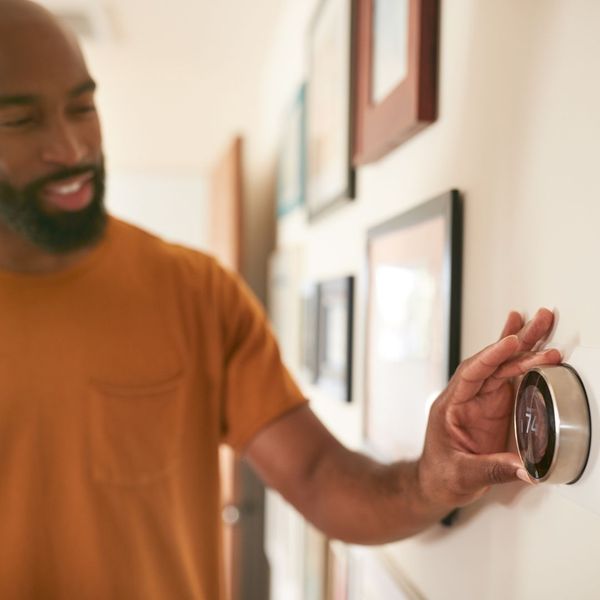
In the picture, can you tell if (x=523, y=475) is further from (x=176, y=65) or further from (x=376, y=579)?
(x=176, y=65)

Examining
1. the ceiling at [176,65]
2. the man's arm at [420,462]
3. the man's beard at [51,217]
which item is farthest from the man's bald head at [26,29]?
the ceiling at [176,65]

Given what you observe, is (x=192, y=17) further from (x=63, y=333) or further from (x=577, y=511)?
(x=577, y=511)

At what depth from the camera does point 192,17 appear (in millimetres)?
1718

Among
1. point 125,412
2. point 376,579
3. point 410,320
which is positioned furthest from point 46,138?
point 376,579

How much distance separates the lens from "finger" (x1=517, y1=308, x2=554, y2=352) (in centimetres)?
45

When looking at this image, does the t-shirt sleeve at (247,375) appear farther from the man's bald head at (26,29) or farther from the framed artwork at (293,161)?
the framed artwork at (293,161)

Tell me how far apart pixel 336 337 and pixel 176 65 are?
130 cm

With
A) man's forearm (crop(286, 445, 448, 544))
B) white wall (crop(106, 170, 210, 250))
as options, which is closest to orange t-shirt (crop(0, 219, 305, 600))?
man's forearm (crop(286, 445, 448, 544))

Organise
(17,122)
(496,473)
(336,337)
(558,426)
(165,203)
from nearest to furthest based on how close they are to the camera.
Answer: (558,426) < (496,473) < (17,122) < (336,337) < (165,203)

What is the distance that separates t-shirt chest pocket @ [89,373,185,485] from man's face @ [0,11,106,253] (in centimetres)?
20

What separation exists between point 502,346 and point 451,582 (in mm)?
307

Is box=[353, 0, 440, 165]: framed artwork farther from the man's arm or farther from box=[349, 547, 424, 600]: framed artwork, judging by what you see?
box=[349, 547, 424, 600]: framed artwork

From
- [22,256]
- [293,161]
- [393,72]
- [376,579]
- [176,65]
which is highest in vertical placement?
[176,65]

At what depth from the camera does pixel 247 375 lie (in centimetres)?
86
